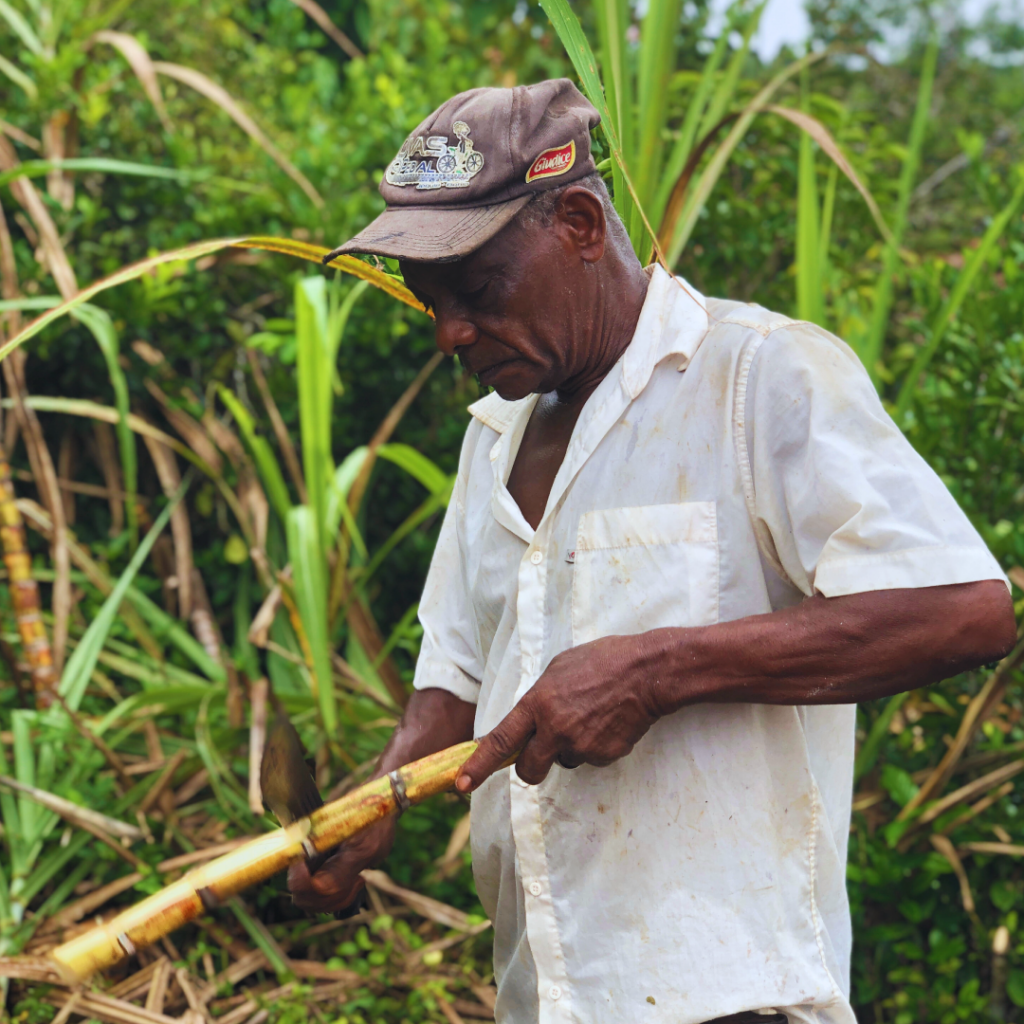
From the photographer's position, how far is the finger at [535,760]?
1222 mm

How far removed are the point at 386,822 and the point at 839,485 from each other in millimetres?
813

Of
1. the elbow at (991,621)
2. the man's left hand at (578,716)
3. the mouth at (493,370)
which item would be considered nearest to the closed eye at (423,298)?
the mouth at (493,370)

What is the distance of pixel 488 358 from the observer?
1373mm

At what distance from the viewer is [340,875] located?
1492 millimetres

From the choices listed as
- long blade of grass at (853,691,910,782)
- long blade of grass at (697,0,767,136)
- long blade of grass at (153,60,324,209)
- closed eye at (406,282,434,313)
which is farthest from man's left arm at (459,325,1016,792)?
long blade of grass at (153,60,324,209)

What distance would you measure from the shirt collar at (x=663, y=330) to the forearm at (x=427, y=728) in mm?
603

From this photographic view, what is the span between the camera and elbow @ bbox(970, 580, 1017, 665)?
1.12 metres

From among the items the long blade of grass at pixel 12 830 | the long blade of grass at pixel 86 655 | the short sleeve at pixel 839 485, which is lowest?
the long blade of grass at pixel 12 830

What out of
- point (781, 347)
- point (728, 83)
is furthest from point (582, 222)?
point (728, 83)

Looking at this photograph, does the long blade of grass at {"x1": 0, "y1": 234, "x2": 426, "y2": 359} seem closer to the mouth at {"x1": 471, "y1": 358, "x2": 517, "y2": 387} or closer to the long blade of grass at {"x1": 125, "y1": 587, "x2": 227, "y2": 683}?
the mouth at {"x1": 471, "y1": 358, "x2": 517, "y2": 387}

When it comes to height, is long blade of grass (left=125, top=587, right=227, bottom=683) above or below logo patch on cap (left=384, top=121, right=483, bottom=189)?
below

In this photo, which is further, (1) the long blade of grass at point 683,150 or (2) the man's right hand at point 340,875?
(1) the long blade of grass at point 683,150

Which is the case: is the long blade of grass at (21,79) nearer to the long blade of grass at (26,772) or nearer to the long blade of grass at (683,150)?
the long blade of grass at (26,772)

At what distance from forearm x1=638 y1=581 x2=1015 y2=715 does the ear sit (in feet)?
1.64
